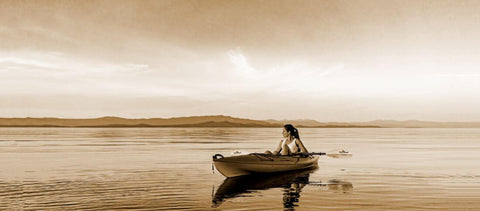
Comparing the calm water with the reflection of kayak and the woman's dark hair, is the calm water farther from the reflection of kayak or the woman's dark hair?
the woman's dark hair

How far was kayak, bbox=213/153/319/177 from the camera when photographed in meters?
22.2

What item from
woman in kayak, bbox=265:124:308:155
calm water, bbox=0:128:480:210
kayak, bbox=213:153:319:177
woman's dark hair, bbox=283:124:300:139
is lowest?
calm water, bbox=0:128:480:210

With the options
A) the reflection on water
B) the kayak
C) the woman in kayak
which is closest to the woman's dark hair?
the woman in kayak

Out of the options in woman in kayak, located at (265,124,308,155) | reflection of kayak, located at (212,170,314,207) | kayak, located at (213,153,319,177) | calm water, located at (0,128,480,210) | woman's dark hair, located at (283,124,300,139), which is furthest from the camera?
woman in kayak, located at (265,124,308,155)

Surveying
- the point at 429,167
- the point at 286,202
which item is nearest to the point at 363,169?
the point at 429,167

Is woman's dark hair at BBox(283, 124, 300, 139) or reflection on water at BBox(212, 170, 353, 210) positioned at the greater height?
woman's dark hair at BBox(283, 124, 300, 139)

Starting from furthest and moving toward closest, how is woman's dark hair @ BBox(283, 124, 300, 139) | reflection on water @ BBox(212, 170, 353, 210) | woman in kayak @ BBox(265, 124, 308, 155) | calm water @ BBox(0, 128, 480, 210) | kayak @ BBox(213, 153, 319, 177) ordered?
woman in kayak @ BBox(265, 124, 308, 155) → woman's dark hair @ BBox(283, 124, 300, 139) → kayak @ BBox(213, 153, 319, 177) → reflection on water @ BBox(212, 170, 353, 210) → calm water @ BBox(0, 128, 480, 210)

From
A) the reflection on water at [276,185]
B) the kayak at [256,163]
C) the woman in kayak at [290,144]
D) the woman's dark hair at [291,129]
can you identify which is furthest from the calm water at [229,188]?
the woman's dark hair at [291,129]

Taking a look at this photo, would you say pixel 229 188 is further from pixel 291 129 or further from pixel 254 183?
pixel 291 129

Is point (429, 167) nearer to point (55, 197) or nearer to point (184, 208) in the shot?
point (184, 208)

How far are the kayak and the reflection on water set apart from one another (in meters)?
0.33

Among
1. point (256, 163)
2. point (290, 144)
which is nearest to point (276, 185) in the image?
point (256, 163)

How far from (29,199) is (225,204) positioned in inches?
296

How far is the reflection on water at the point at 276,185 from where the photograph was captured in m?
16.9
